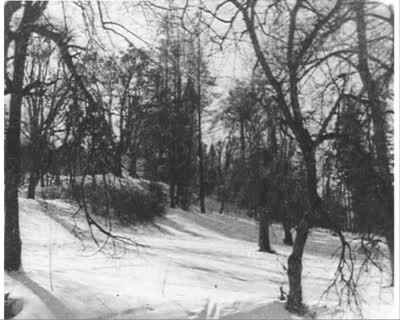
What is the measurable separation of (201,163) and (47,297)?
4.08 feet

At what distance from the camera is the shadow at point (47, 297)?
2.84 m

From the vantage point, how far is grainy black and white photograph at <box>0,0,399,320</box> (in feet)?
9.45

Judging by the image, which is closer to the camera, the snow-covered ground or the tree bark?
the snow-covered ground

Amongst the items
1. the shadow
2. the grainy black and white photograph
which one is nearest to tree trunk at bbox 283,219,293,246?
the grainy black and white photograph

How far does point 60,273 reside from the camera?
3.01 m

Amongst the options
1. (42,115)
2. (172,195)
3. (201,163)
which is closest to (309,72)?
(201,163)

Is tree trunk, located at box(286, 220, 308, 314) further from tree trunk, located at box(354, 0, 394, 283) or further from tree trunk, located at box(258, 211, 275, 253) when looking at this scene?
tree trunk, located at box(354, 0, 394, 283)

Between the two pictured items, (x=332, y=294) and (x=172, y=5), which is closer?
(x=332, y=294)

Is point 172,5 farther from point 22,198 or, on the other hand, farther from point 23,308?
point 23,308

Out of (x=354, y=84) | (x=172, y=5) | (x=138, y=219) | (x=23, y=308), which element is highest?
(x=172, y=5)

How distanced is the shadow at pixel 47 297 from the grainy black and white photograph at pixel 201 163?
1cm

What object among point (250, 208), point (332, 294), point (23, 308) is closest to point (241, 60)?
point (250, 208)

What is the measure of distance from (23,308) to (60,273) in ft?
0.95

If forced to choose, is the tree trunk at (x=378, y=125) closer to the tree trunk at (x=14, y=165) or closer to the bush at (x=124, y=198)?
the bush at (x=124, y=198)
